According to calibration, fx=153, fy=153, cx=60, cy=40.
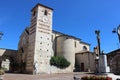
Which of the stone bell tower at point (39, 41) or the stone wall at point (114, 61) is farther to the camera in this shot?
the stone bell tower at point (39, 41)

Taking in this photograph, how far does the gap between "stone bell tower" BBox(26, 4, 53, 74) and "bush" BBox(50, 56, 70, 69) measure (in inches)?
54.9

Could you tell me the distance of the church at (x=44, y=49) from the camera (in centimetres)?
3414

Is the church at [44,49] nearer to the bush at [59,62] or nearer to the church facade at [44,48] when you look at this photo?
the church facade at [44,48]

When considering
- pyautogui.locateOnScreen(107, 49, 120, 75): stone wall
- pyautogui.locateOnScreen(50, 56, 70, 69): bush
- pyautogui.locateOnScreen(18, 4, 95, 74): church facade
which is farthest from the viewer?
pyautogui.locateOnScreen(50, 56, 70, 69): bush

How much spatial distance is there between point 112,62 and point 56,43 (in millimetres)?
16373

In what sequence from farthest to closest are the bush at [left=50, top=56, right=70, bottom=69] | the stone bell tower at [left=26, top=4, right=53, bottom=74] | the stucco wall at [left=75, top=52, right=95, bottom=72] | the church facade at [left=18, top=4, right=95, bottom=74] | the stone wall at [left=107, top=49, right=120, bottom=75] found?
1. the stucco wall at [left=75, top=52, right=95, bottom=72]
2. the bush at [left=50, top=56, right=70, bottom=69]
3. the church facade at [left=18, top=4, right=95, bottom=74]
4. the stone bell tower at [left=26, top=4, right=53, bottom=74]
5. the stone wall at [left=107, top=49, right=120, bottom=75]

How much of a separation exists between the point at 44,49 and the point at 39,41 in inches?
89.2

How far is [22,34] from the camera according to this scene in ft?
145

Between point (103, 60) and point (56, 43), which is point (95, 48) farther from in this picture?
point (103, 60)

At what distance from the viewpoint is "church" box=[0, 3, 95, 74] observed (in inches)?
1344

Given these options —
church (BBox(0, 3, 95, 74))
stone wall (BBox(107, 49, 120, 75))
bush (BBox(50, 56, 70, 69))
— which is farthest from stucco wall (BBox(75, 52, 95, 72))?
stone wall (BBox(107, 49, 120, 75))

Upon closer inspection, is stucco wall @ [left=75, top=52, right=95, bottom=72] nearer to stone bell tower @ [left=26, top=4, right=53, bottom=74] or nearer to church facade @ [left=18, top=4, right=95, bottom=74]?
church facade @ [left=18, top=4, right=95, bottom=74]

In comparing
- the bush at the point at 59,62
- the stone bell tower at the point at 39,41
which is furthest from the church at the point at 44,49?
the bush at the point at 59,62

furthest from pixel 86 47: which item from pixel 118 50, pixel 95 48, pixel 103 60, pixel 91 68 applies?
pixel 103 60
